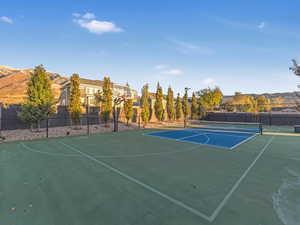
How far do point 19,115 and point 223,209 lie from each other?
15284 millimetres

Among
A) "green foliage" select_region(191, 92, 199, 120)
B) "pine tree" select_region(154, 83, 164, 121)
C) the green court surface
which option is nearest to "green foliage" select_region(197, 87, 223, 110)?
"green foliage" select_region(191, 92, 199, 120)

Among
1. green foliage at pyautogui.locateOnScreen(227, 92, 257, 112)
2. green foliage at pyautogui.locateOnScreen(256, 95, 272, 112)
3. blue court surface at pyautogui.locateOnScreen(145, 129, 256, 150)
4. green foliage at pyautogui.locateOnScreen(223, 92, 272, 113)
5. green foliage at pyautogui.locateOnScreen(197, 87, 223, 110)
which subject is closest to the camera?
blue court surface at pyautogui.locateOnScreen(145, 129, 256, 150)

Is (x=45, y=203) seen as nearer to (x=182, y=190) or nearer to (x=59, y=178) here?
(x=59, y=178)

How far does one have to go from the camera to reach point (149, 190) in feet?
Result: 11.6

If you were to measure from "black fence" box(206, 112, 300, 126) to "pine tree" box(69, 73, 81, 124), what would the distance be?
20.8 m

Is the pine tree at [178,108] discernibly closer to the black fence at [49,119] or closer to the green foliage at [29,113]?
the black fence at [49,119]

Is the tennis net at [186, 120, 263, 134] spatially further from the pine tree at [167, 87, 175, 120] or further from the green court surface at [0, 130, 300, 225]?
the green court surface at [0, 130, 300, 225]

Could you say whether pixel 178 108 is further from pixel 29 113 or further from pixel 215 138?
pixel 29 113

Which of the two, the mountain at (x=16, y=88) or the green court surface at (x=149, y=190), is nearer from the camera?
the green court surface at (x=149, y=190)

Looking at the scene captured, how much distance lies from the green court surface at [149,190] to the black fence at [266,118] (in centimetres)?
1677

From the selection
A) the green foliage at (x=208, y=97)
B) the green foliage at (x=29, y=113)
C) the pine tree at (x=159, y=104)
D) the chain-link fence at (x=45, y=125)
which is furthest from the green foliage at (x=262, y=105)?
the green foliage at (x=29, y=113)

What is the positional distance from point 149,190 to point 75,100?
13690mm

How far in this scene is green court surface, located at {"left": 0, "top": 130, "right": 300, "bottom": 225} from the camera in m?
2.56

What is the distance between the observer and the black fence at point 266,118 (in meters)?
20.1
